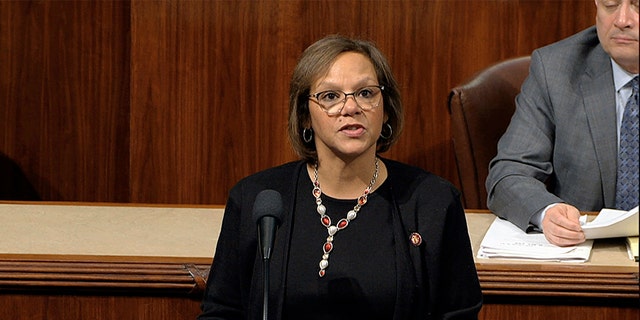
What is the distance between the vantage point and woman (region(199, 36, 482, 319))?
6.80ft

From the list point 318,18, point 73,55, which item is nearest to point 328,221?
point 318,18

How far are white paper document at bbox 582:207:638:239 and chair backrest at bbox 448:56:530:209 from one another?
720mm

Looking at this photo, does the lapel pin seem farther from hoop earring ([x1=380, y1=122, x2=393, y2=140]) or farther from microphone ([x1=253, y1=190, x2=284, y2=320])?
microphone ([x1=253, y1=190, x2=284, y2=320])

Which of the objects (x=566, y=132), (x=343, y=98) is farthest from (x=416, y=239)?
(x=566, y=132)

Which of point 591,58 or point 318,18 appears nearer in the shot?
point 591,58

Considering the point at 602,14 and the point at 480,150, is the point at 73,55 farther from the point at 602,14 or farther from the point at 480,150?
the point at 602,14

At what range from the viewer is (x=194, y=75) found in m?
3.58

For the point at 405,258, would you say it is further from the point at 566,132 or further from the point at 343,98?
the point at 566,132

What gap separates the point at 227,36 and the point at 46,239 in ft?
4.12

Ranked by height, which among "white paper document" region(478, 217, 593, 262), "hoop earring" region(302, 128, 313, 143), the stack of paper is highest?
"hoop earring" region(302, 128, 313, 143)

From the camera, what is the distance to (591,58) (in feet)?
9.44

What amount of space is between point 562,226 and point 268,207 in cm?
94

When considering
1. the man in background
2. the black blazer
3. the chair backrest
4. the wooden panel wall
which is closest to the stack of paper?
the man in background

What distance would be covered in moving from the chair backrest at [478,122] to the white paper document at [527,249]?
657 millimetres
